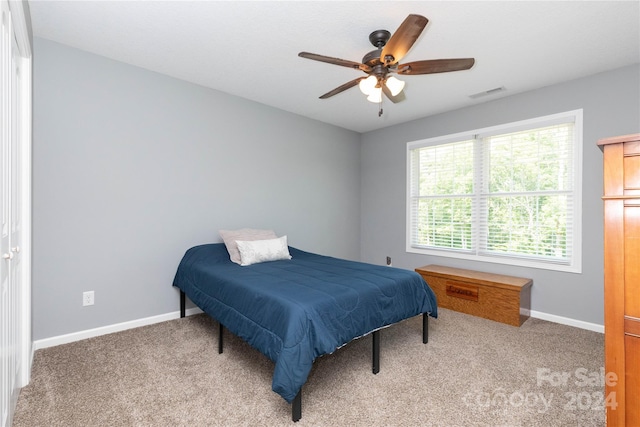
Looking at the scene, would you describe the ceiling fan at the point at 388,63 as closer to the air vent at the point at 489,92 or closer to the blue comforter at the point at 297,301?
the blue comforter at the point at 297,301

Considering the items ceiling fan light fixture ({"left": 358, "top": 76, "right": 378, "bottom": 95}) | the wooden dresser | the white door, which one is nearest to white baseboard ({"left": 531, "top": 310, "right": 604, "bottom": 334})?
the wooden dresser

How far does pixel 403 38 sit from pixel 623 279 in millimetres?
1545

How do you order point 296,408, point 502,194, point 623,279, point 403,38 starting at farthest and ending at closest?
point 502,194 → point 403,38 → point 296,408 → point 623,279

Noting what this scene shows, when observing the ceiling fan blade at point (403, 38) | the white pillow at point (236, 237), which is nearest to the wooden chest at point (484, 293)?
the white pillow at point (236, 237)

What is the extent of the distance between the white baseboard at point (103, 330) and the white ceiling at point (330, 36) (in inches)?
95.3

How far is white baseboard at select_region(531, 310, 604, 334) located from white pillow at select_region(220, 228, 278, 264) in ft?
9.86

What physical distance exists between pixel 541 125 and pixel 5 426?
4.67m

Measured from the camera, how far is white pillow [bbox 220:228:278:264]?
9.99 feet

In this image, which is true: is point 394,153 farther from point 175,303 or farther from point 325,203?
point 175,303

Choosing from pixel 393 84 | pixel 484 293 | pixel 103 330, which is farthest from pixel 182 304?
pixel 484 293

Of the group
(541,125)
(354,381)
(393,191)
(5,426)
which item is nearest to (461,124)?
(541,125)

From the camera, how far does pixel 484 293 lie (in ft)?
10.7

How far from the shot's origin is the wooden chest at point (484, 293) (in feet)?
10.0

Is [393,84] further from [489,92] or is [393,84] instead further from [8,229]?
[8,229]
